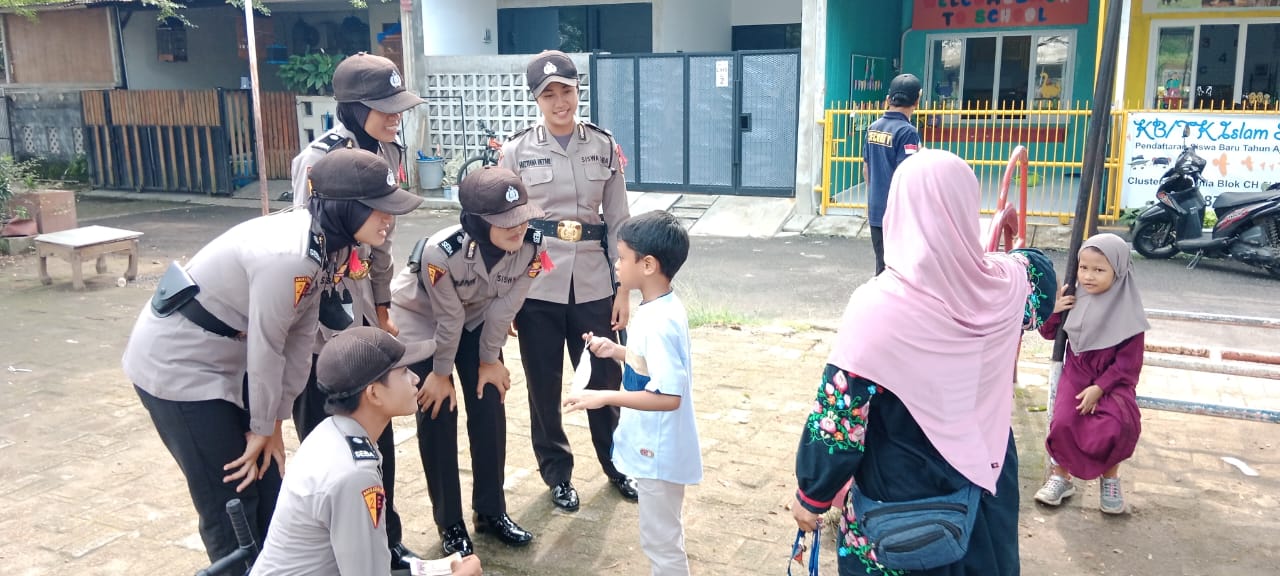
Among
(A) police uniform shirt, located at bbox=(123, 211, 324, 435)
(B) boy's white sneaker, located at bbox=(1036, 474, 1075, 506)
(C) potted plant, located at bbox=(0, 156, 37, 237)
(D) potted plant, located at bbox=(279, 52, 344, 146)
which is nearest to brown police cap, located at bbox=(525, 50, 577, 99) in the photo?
(A) police uniform shirt, located at bbox=(123, 211, 324, 435)

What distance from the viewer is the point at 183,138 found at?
15.4 m

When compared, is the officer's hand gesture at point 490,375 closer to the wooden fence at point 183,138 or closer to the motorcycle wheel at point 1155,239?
the motorcycle wheel at point 1155,239

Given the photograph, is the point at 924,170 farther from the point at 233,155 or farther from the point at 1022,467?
the point at 233,155

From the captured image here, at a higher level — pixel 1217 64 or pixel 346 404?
pixel 1217 64

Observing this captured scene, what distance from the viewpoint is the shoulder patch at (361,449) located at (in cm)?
227

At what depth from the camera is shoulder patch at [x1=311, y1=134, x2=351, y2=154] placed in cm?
328

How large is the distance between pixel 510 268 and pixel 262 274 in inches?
37.6

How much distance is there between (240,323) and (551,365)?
1.45 m

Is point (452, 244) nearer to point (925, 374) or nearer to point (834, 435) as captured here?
point (834, 435)

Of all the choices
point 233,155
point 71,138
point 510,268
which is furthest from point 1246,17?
point 71,138

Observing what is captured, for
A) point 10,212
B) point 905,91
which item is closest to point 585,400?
point 905,91

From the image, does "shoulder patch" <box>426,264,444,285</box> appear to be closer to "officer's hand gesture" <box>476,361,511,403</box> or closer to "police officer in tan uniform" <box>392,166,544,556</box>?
"police officer in tan uniform" <box>392,166,544,556</box>

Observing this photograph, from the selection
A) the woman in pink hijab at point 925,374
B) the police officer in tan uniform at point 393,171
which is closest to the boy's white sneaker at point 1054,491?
the woman in pink hijab at point 925,374

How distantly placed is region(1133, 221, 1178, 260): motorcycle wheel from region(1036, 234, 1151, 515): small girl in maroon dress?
6.32 meters
